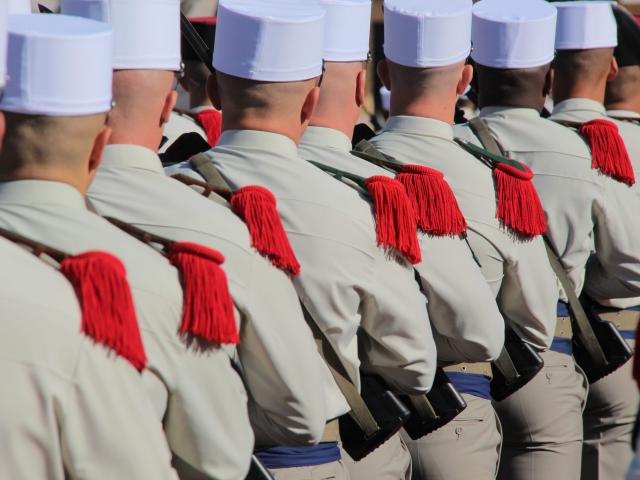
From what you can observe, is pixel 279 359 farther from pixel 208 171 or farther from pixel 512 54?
pixel 512 54

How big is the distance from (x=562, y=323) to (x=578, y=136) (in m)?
0.70

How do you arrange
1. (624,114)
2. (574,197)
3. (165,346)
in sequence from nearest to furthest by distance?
(165,346) → (574,197) → (624,114)

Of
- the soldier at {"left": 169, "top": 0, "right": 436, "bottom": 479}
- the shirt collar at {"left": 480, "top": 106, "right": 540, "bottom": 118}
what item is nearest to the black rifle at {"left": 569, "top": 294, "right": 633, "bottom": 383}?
the shirt collar at {"left": 480, "top": 106, "right": 540, "bottom": 118}

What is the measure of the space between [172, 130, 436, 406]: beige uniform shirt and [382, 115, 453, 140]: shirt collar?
0.76 m

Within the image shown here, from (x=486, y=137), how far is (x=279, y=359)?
206cm

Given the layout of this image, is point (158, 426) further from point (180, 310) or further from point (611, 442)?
point (611, 442)

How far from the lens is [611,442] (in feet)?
17.3

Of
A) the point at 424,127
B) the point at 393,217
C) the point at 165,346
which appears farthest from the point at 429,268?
the point at 165,346

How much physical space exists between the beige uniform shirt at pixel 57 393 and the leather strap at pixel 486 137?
8.67ft

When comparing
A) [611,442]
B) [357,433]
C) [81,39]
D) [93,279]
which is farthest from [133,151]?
[611,442]

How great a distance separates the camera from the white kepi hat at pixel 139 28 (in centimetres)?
300

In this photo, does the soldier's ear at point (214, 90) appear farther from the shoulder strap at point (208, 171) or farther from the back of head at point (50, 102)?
the back of head at point (50, 102)

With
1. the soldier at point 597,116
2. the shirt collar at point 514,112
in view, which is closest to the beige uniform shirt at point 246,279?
the shirt collar at point 514,112

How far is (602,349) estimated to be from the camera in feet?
15.9
